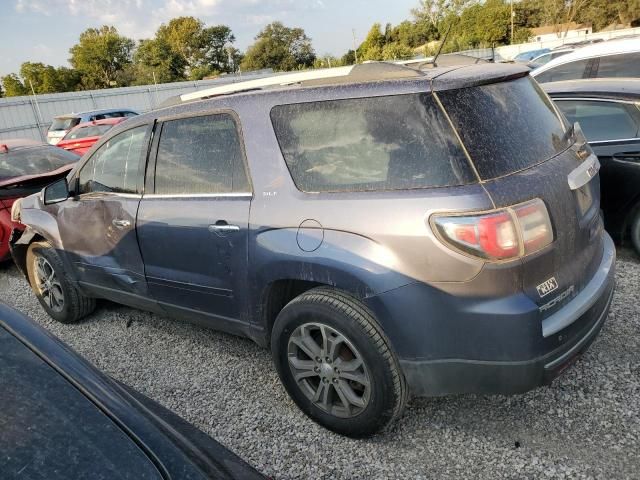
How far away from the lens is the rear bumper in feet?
6.66

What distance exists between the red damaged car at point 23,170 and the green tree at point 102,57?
7388 cm

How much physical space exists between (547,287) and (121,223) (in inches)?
103

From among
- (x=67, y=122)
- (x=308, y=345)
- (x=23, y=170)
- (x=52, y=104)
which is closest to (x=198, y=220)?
(x=308, y=345)

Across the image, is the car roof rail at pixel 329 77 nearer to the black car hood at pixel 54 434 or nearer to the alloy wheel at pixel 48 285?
the black car hood at pixel 54 434

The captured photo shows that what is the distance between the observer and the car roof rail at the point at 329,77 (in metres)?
2.33

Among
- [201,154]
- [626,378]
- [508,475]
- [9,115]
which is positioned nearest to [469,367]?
[508,475]

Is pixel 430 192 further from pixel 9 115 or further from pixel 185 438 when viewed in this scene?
pixel 9 115

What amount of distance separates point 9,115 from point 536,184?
23547mm

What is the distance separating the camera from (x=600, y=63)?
21.9ft

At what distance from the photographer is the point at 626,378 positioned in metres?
2.72

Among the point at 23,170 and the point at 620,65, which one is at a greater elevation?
the point at 620,65

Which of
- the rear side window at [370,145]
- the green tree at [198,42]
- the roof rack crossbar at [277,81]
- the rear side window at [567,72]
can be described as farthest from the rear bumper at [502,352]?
the green tree at [198,42]

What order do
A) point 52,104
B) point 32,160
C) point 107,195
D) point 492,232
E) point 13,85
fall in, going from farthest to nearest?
point 13,85
point 52,104
point 32,160
point 107,195
point 492,232

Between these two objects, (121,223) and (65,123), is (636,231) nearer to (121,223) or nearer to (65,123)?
(121,223)
